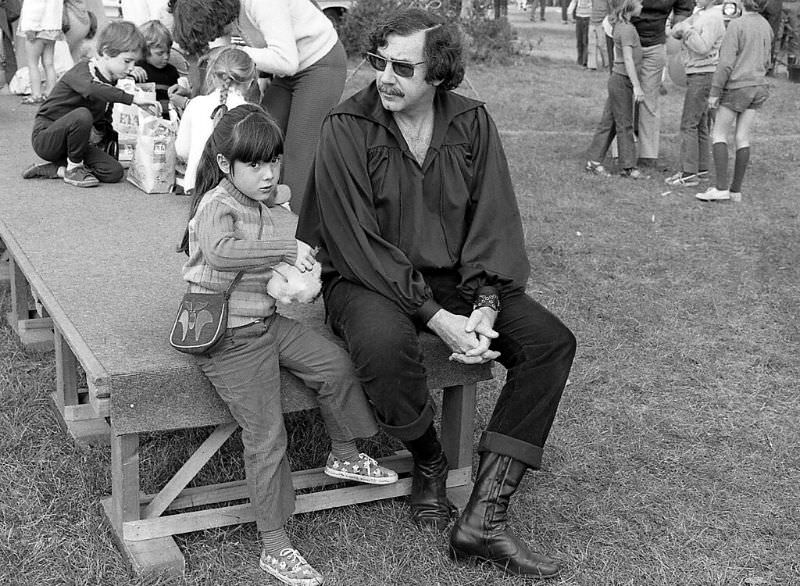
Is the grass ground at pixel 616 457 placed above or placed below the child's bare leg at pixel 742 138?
below

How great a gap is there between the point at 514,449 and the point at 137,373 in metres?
1.13

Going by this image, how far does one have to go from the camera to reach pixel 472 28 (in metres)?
17.9

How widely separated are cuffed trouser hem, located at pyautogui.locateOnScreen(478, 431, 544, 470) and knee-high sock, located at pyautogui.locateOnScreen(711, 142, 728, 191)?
5.50 metres

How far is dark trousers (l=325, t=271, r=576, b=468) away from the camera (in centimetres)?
308

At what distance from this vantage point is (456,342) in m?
3.22

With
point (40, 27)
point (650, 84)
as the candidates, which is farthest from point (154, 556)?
point (650, 84)

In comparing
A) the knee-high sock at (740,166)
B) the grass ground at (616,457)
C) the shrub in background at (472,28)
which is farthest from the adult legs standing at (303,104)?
the shrub in background at (472,28)

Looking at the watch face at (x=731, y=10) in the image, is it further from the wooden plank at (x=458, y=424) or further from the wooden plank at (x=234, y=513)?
the wooden plank at (x=234, y=513)

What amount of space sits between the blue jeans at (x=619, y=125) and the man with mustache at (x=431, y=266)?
5.51 meters

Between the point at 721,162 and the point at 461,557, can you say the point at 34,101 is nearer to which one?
the point at 721,162

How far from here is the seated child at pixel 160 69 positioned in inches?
234

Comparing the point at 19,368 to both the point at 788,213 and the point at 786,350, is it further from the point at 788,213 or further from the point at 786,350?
the point at 788,213

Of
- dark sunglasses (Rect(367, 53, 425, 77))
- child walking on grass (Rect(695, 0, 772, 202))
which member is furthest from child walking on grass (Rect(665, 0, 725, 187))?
dark sunglasses (Rect(367, 53, 425, 77))

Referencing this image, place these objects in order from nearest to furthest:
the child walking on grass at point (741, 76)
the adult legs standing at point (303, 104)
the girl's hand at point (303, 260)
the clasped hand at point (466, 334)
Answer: the girl's hand at point (303, 260), the clasped hand at point (466, 334), the adult legs standing at point (303, 104), the child walking on grass at point (741, 76)
